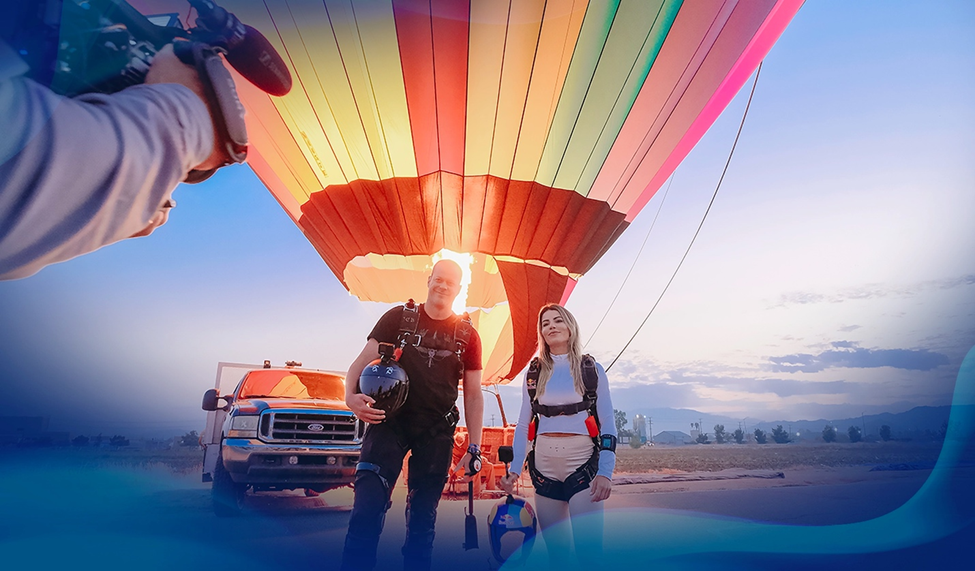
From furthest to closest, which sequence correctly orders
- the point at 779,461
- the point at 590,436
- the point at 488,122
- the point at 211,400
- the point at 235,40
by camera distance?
1. the point at 779,461
2. the point at 488,122
3. the point at 211,400
4. the point at 590,436
5. the point at 235,40

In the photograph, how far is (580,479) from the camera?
79.7 inches

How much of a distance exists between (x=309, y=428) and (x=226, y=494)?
696 millimetres

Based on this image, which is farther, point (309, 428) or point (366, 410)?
point (309, 428)

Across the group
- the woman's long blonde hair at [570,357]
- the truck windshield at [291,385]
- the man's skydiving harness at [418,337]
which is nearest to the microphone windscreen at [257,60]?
the man's skydiving harness at [418,337]

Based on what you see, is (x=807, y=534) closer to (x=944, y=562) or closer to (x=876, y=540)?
(x=876, y=540)

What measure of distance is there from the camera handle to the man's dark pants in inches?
57.8

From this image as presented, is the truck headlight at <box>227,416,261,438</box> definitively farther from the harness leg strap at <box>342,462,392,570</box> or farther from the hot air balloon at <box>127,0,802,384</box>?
the harness leg strap at <box>342,462,392,570</box>

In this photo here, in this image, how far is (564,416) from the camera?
6.98 feet

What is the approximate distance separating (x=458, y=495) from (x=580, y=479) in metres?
3.84

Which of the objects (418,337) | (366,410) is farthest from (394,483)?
(418,337)

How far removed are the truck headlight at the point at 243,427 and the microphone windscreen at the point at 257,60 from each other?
3059 mm

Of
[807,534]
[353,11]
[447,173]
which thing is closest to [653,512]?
[807,534]

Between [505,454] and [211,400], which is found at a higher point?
[211,400]

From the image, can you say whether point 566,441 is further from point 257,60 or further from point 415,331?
point 257,60
